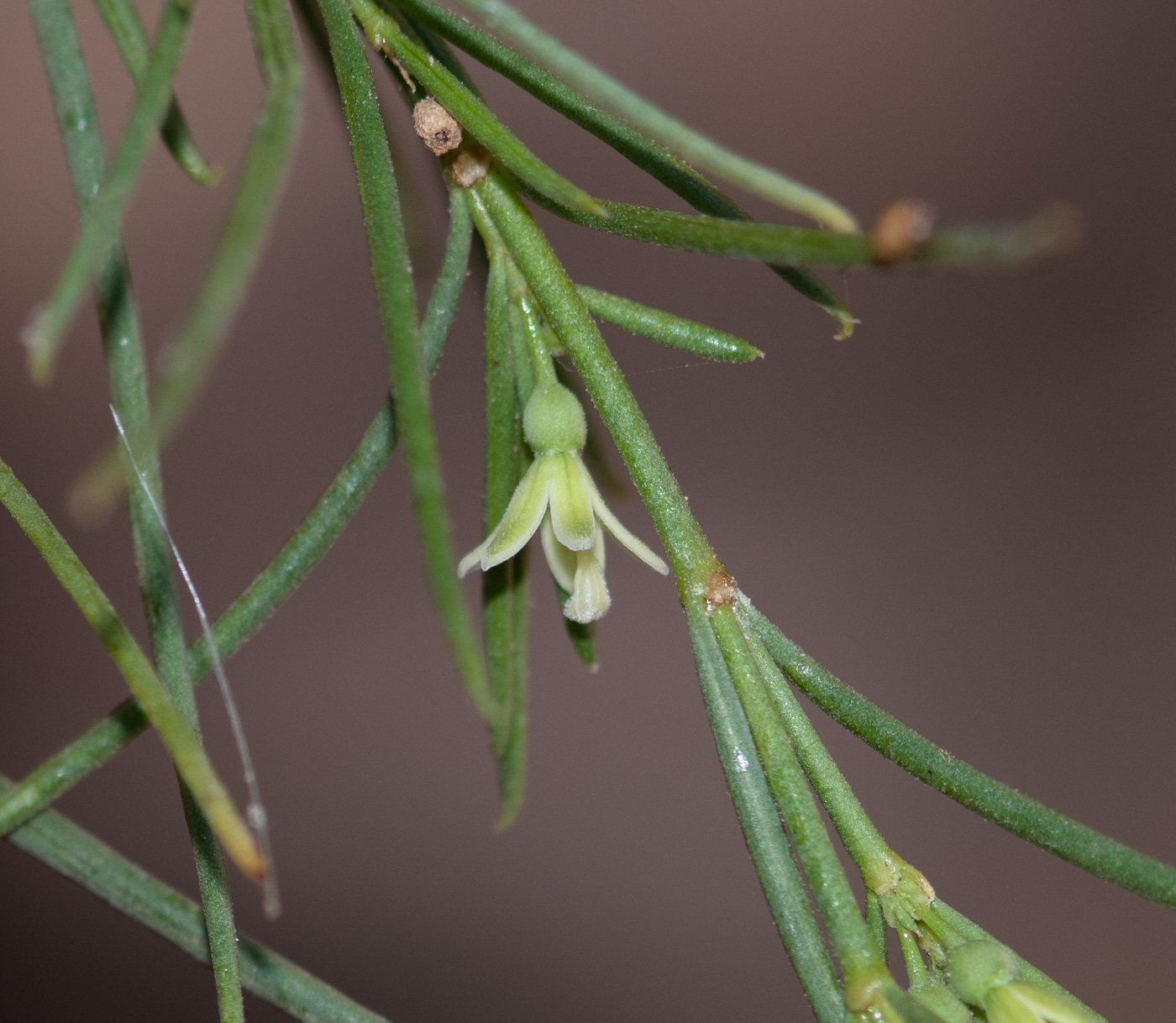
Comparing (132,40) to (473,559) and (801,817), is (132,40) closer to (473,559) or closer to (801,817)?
(473,559)

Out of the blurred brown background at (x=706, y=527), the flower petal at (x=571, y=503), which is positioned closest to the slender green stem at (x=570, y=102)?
the flower petal at (x=571, y=503)

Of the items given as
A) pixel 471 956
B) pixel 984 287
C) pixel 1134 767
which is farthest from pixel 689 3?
pixel 471 956

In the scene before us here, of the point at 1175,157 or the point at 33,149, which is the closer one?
the point at 33,149

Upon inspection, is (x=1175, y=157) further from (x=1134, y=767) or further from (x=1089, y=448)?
(x=1134, y=767)

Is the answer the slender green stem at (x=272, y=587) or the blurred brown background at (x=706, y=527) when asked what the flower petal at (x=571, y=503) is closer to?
the slender green stem at (x=272, y=587)

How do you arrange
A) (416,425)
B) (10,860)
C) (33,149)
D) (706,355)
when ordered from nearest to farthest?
1. (416,425)
2. (706,355)
3. (10,860)
4. (33,149)

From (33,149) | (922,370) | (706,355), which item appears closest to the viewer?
(706,355)

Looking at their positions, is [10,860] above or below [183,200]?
below
